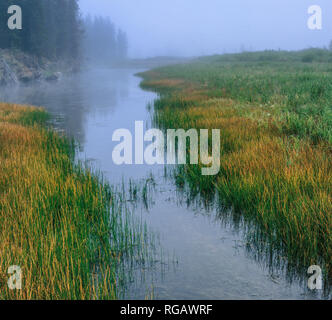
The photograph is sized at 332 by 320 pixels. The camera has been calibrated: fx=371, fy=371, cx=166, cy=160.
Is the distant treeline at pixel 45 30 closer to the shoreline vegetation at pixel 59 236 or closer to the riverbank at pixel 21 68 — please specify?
the riverbank at pixel 21 68

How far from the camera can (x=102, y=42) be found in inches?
5571

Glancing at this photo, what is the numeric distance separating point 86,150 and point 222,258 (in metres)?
8.21

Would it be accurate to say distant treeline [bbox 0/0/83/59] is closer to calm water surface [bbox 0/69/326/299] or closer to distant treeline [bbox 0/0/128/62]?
distant treeline [bbox 0/0/128/62]

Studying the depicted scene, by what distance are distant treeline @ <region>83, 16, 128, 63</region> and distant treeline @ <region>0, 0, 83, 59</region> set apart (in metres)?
45.4

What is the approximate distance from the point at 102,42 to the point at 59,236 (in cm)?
14568

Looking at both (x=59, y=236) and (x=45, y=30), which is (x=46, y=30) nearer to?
(x=45, y=30)

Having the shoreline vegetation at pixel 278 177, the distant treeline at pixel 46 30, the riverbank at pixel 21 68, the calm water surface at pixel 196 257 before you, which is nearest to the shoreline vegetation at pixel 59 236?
the calm water surface at pixel 196 257

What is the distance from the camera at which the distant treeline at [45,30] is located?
163 feet

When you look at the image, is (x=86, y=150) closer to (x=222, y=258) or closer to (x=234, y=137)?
(x=234, y=137)

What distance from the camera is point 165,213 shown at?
7137 mm

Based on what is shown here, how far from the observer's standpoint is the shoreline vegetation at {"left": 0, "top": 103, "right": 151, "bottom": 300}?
13.5 feet

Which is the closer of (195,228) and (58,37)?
(195,228)

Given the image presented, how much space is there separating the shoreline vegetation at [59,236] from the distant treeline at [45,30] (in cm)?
4721
